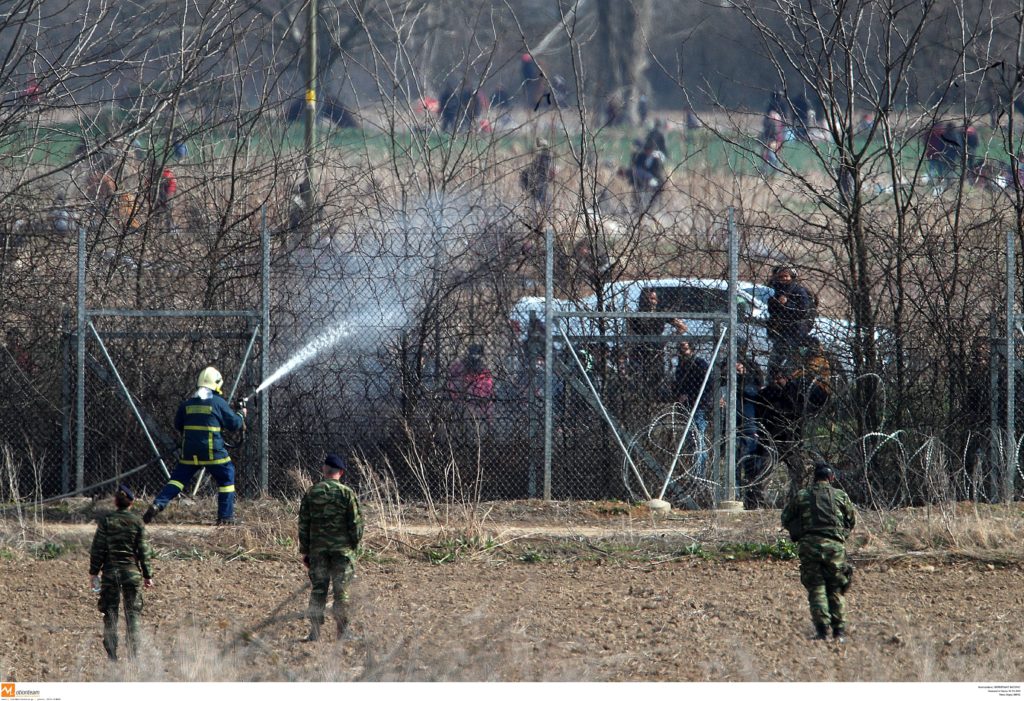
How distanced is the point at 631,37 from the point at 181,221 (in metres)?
19.8

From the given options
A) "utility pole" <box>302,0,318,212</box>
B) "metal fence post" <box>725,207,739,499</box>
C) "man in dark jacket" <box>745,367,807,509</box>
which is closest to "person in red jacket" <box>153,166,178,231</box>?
"utility pole" <box>302,0,318,212</box>

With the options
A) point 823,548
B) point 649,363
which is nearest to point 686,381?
point 649,363

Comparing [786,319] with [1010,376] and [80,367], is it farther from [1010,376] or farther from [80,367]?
[80,367]

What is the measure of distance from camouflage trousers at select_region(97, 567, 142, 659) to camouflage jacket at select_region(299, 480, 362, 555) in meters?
0.98

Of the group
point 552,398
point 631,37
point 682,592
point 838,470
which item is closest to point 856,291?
point 838,470

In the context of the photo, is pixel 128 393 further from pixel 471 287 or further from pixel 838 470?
pixel 838 470

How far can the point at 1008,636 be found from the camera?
697 centimetres

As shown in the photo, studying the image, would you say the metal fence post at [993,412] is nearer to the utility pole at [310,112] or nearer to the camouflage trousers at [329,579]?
the camouflage trousers at [329,579]

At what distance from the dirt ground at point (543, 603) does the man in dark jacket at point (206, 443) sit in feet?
1.09

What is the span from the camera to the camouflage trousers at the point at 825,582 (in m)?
6.94

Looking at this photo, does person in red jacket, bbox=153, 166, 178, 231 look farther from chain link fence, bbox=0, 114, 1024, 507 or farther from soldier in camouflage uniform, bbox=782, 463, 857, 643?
soldier in camouflage uniform, bbox=782, 463, 857, 643

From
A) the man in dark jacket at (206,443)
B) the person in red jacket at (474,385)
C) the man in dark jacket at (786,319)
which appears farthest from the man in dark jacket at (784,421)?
the man in dark jacket at (206,443)

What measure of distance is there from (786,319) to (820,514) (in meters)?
4.07

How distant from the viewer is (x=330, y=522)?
7.18m
